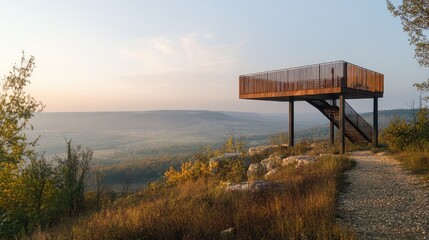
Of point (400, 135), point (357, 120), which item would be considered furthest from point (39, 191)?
point (400, 135)

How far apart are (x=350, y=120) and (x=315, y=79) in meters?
4.20

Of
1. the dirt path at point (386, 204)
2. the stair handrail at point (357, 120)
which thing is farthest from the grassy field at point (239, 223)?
the stair handrail at point (357, 120)

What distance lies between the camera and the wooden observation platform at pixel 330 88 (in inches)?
680

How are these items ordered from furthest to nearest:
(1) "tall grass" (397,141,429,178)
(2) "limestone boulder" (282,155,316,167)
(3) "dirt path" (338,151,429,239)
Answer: (2) "limestone boulder" (282,155,316,167), (1) "tall grass" (397,141,429,178), (3) "dirt path" (338,151,429,239)

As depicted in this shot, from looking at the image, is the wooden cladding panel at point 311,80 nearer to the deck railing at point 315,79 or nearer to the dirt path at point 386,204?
the deck railing at point 315,79

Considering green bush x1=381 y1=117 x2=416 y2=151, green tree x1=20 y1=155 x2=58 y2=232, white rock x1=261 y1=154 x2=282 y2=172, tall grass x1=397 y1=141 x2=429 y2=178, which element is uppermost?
green bush x1=381 y1=117 x2=416 y2=151

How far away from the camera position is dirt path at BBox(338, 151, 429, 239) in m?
5.83

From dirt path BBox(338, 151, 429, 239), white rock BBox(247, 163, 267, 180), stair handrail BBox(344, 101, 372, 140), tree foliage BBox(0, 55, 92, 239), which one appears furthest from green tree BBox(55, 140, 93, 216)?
stair handrail BBox(344, 101, 372, 140)

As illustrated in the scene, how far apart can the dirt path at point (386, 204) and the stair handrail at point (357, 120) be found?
7.76m

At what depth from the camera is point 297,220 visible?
562 centimetres

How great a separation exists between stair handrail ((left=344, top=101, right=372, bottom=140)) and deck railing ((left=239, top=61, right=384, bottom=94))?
65.4 inches

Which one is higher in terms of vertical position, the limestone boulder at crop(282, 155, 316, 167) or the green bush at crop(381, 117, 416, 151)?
the green bush at crop(381, 117, 416, 151)

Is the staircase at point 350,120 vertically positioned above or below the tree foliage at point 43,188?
above

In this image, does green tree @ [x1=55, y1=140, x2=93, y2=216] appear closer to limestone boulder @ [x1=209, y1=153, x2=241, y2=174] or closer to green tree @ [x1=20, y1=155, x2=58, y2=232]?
green tree @ [x1=20, y1=155, x2=58, y2=232]
